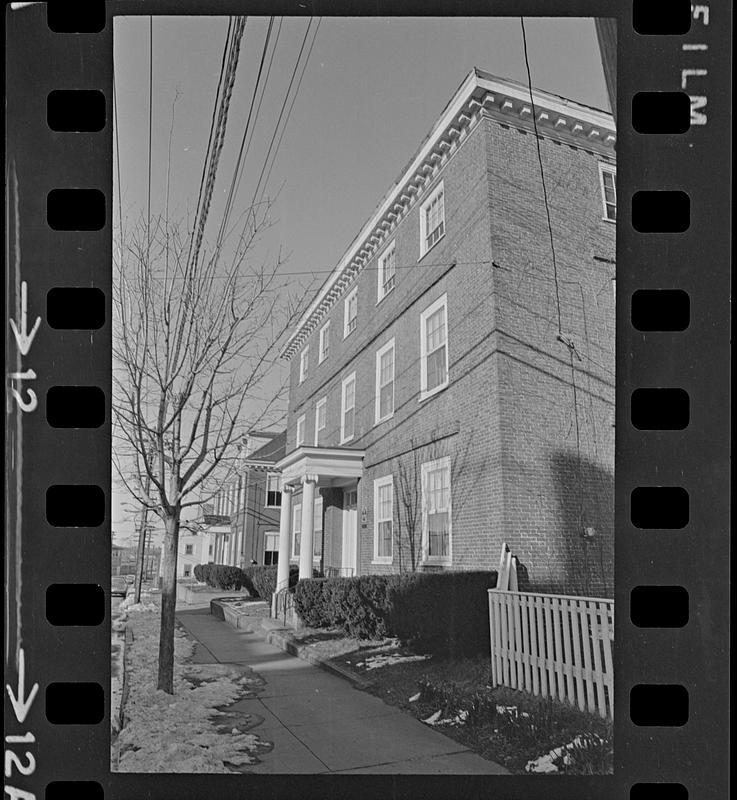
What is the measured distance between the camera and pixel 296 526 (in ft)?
14.3

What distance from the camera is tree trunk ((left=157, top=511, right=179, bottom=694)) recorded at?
304 cm

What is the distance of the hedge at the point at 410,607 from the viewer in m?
3.47

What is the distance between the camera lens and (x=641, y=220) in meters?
2.30

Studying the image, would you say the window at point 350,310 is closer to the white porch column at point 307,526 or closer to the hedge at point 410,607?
the white porch column at point 307,526

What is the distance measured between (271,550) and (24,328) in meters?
2.34

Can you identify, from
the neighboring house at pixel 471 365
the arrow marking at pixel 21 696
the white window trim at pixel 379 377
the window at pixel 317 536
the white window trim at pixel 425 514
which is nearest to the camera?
the arrow marking at pixel 21 696

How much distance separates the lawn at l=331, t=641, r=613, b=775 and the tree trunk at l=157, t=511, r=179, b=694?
0.94 meters

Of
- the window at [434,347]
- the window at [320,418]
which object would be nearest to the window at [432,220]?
the window at [434,347]

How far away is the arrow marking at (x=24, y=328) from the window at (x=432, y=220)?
211 cm

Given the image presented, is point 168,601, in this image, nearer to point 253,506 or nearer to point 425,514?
point 253,506

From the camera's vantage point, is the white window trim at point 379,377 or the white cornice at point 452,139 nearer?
the white cornice at point 452,139

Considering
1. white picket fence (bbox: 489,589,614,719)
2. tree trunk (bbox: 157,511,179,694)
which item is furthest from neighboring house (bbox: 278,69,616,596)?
tree trunk (bbox: 157,511,179,694)

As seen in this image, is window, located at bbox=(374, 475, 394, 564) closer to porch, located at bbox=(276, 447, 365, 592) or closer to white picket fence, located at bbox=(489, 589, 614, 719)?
porch, located at bbox=(276, 447, 365, 592)

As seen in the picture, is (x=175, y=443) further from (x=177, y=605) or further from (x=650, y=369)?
(x=650, y=369)
